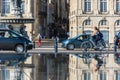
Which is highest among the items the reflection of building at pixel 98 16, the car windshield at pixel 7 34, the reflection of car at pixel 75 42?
the reflection of building at pixel 98 16

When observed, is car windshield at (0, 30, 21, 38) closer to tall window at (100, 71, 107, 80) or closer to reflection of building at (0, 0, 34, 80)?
tall window at (100, 71, 107, 80)

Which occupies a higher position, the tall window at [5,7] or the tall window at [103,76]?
the tall window at [5,7]

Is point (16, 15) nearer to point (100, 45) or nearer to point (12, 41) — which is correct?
point (100, 45)

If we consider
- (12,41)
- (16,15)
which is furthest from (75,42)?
(16,15)

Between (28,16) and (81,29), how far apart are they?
839 cm

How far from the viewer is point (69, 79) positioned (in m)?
15.4

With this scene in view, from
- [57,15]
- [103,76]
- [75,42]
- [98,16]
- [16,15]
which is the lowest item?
[75,42]

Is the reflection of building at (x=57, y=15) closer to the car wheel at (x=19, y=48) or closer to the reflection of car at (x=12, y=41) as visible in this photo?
the reflection of car at (x=12, y=41)

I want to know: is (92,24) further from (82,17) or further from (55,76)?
(55,76)

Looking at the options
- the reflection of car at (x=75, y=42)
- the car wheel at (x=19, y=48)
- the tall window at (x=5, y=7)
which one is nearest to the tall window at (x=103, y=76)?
the car wheel at (x=19, y=48)

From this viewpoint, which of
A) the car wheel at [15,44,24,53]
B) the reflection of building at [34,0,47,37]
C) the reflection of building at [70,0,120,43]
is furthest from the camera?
the reflection of building at [34,0,47,37]

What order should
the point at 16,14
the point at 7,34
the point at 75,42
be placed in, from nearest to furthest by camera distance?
the point at 7,34
the point at 75,42
the point at 16,14

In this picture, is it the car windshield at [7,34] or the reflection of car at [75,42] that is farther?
the reflection of car at [75,42]

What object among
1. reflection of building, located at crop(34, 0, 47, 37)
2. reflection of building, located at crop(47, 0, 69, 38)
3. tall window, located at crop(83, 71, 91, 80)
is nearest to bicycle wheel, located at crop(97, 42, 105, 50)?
tall window, located at crop(83, 71, 91, 80)
